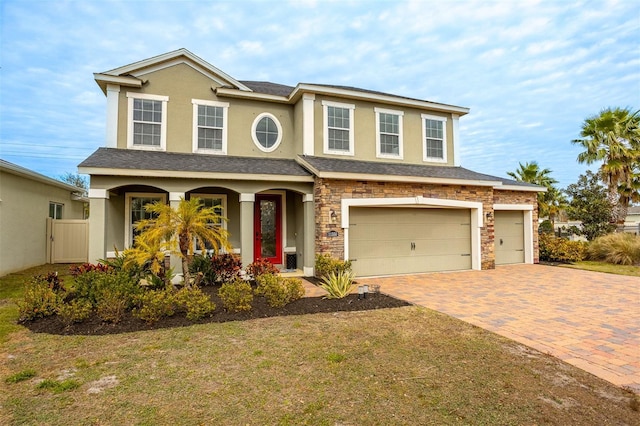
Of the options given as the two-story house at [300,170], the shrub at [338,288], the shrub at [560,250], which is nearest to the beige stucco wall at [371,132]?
the two-story house at [300,170]

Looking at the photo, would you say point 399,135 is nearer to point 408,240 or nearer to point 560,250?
point 408,240

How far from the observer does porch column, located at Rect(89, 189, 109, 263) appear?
8.73 meters

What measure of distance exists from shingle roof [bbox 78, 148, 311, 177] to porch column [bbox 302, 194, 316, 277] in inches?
35.7

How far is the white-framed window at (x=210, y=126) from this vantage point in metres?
11.4

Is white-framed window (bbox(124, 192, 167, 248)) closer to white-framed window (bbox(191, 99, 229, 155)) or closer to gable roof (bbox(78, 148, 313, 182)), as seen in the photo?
gable roof (bbox(78, 148, 313, 182))

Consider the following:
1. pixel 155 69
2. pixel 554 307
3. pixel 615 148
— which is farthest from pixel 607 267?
pixel 155 69

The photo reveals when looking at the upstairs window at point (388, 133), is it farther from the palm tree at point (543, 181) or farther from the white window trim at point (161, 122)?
the palm tree at point (543, 181)

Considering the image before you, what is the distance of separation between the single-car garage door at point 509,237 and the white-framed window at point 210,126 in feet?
35.9

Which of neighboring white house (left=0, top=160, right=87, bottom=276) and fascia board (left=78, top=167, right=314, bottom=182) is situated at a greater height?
fascia board (left=78, top=167, right=314, bottom=182)

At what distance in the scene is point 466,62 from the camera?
18250 mm

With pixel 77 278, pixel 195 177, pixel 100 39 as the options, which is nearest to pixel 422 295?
pixel 195 177

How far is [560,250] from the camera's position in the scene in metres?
14.0

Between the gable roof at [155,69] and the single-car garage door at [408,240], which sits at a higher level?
the gable roof at [155,69]

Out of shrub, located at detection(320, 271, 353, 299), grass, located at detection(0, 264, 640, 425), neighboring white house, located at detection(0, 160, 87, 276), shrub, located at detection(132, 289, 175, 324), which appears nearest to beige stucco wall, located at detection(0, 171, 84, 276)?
neighboring white house, located at detection(0, 160, 87, 276)
